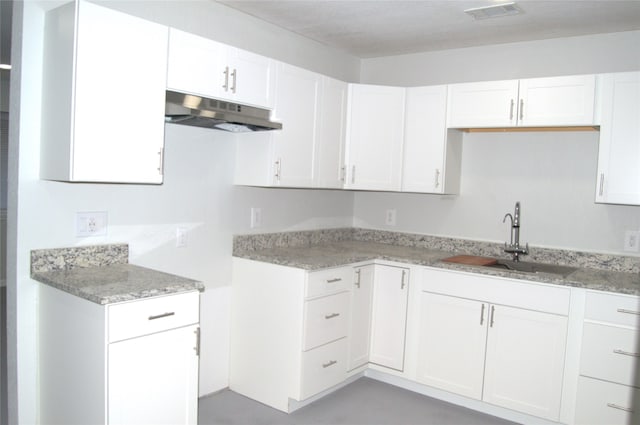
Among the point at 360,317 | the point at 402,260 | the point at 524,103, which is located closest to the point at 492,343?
the point at 402,260

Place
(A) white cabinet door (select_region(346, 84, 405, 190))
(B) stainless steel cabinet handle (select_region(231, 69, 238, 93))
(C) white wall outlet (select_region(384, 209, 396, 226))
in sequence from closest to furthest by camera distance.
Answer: (B) stainless steel cabinet handle (select_region(231, 69, 238, 93))
(A) white cabinet door (select_region(346, 84, 405, 190))
(C) white wall outlet (select_region(384, 209, 396, 226))

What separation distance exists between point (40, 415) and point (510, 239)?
9.88 feet

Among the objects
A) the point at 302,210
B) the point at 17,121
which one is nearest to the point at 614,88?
the point at 302,210

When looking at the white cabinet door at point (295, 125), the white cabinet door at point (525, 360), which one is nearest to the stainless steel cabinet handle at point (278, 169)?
the white cabinet door at point (295, 125)

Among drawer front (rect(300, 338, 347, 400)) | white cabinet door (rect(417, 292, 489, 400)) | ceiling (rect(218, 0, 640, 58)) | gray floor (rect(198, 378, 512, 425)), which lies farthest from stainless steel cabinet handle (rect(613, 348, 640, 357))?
ceiling (rect(218, 0, 640, 58))

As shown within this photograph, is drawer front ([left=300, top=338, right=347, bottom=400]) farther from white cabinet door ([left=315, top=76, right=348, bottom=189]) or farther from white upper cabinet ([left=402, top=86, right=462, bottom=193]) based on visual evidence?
white upper cabinet ([left=402, top=86, right=462, bottom=193])

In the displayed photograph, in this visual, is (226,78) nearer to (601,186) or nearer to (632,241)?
(601,186)

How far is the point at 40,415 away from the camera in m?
2.35

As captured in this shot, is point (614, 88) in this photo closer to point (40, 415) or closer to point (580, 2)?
point (580, 2)

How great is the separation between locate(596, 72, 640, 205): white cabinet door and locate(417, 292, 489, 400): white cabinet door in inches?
39.0

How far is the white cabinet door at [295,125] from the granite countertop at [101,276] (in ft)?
3.25

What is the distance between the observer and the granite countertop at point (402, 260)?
274cm

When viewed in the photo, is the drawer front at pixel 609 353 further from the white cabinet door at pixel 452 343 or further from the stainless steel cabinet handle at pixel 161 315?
the stainless steel cabinet handle at pixel 161 315

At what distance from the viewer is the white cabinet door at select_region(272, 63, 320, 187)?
9.82ft
